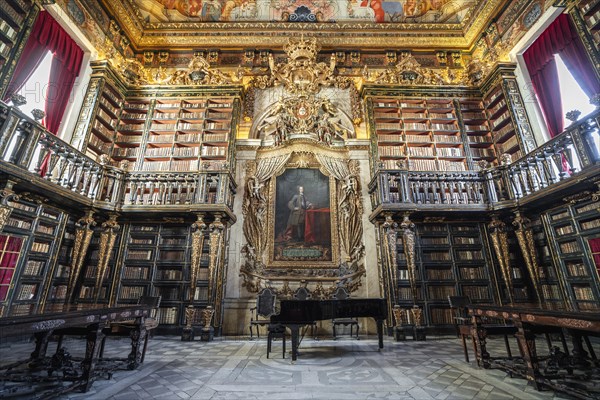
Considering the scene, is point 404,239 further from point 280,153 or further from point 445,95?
point 445,95

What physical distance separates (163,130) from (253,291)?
503 centimetres

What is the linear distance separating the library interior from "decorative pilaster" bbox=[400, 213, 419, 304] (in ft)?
0.15

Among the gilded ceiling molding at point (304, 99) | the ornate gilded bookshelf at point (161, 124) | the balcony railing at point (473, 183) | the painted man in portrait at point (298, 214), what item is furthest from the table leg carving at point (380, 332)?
the ornate gilded bookshelf at point (161, 124)

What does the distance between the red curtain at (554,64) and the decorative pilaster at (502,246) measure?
259cm

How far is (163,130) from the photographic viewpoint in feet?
25.5

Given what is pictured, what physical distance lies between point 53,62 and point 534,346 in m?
10.2

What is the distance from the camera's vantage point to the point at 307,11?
9469 millimetres

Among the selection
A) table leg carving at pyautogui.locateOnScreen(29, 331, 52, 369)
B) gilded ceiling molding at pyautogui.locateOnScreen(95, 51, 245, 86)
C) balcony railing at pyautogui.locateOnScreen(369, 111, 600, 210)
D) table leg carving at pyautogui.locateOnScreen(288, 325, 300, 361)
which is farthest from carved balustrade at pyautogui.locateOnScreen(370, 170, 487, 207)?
table leg carving at pyautogui.locateOnScreen(29, 331, 52, 369)

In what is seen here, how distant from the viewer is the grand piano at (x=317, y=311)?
3963mm

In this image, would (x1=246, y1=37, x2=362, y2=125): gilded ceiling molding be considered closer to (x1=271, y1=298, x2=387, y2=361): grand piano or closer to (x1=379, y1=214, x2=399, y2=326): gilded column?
(x1=379, y1=214, x2=399, y2=326): gilded column

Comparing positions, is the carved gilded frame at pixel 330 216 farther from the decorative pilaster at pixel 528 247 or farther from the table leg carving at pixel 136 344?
the decorative pilaster at pixel 528 247

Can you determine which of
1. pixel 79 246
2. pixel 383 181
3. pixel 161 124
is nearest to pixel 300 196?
pixel 383 181

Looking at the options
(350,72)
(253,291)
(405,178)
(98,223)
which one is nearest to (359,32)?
(350,72)

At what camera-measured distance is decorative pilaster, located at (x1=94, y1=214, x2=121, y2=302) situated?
6036 millimetres
